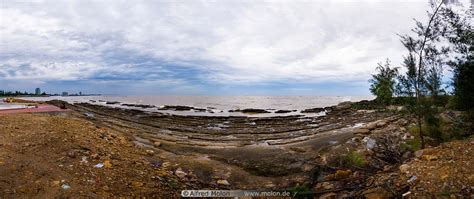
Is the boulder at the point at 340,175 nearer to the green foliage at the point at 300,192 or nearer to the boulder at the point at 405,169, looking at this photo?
the green foliage at the point at 300,192

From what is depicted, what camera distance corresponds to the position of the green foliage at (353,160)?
8902 mm

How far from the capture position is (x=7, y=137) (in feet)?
27.8

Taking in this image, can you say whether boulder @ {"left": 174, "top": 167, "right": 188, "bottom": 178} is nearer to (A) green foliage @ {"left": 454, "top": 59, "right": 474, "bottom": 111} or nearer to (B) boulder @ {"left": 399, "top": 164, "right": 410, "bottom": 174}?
(B) boulder @ {"left": 399, "top": 164, "right": 410, "bottom": 174}

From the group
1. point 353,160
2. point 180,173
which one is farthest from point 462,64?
point 180,173

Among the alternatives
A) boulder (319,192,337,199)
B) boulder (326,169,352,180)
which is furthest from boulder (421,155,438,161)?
boulder (319,192,337,199)

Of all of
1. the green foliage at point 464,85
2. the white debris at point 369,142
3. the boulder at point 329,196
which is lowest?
the boulder at point 329,196

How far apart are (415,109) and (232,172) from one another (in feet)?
19.8

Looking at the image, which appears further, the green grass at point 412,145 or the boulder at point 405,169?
the green grass at point 412,145

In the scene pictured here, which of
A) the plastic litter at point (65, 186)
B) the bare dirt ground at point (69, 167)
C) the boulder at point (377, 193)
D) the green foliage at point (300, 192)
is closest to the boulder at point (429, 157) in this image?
the boulder at point (377, 193)

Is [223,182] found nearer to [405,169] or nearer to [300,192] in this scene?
[300,192]

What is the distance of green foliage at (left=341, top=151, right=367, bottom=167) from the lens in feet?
29.2

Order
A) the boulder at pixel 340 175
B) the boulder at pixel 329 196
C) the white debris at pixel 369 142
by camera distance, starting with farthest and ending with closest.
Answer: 1. the white debris at pixel 369 142
2. the boulder at pixel 340 175
3. the boulder at pixel 329 196

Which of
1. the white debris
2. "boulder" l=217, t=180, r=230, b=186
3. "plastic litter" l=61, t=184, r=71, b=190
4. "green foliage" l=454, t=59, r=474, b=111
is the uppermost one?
"green foliage" l=454, t=59, r=474, b=111

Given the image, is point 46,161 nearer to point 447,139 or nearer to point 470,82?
point 447,139
